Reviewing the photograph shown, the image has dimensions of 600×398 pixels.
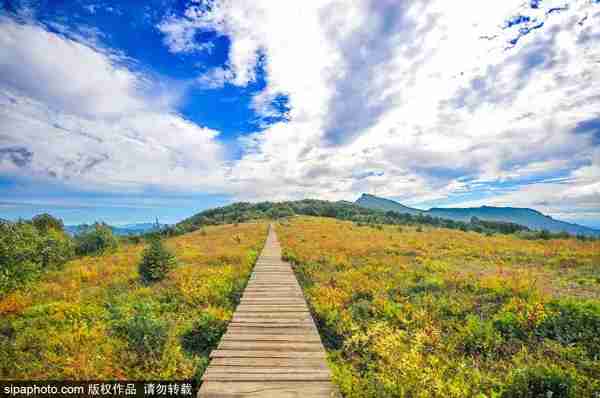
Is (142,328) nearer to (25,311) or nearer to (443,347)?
(25,311)

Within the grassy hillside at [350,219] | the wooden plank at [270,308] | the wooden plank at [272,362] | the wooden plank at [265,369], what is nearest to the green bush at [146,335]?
the wooden plank at [272,362]

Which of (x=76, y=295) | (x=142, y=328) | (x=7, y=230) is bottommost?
(x=76, y=295)

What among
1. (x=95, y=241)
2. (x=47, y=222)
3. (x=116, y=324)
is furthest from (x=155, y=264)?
(x=47, y=222)

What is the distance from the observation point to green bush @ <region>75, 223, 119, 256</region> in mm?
21422

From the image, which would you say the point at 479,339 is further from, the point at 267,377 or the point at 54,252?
the point at 54,252

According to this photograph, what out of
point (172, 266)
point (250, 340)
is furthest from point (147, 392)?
point (172, 266)

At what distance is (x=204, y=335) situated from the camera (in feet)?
21.9

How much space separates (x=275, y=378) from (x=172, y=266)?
984 cm

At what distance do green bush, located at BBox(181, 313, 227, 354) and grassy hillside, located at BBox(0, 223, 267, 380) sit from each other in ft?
0.08

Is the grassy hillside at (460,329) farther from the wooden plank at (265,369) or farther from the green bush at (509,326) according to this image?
the wooden plank at (265,369)

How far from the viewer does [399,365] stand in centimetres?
510

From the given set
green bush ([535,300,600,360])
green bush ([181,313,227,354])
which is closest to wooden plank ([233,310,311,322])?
green bush ([181,313,227,354])

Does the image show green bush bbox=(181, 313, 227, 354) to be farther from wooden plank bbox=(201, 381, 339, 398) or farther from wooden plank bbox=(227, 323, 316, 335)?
wooden plank bbox=(201, 381, 339, 398)

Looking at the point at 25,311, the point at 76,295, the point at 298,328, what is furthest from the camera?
the point at 76,295
